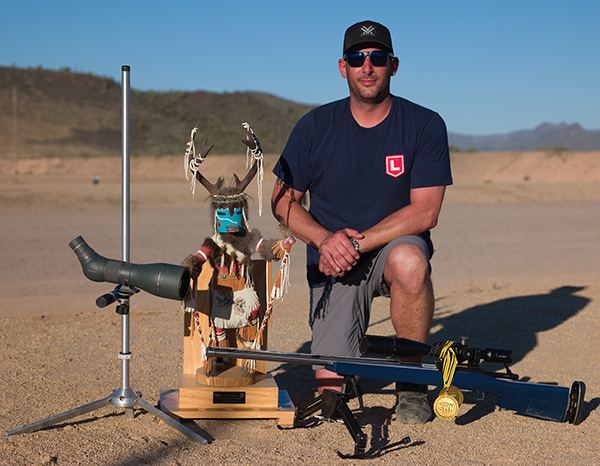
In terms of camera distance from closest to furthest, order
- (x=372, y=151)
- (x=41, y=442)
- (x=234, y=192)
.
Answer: (x=41, y=442) < (x=234, y=192) < (x=372, y=151)

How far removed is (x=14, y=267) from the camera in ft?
34.9

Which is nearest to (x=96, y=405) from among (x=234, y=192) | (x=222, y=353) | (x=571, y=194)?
(x=222, y=353)

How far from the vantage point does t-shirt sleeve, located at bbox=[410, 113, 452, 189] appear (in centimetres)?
445

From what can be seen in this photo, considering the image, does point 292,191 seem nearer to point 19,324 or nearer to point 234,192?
point 234,192

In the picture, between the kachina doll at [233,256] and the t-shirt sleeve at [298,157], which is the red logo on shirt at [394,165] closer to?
the t-shirt sleeve at [298,157]

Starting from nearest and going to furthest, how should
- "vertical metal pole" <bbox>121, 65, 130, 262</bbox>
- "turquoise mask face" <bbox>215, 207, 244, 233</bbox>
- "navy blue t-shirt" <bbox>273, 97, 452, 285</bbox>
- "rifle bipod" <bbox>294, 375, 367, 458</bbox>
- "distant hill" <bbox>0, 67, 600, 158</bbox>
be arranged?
1. "rifle bipod" <bbox>294, 375, 367, 458</bbox>
2. "vertical metal pole" <bbox>121, 65, 130, 262</bbox>
3. "turquoise mask face" <bbox>215, 207, 244, 233</bbox>
4. "navy blue t-shirt" <bbox>273, 97, 452, 285</bbox>
5. "distant hill" <bbox>0, 67, 600, 158</bbox>

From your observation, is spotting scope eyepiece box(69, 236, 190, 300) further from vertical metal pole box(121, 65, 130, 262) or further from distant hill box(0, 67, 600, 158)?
distant hill box(0, 67, 600, 158)

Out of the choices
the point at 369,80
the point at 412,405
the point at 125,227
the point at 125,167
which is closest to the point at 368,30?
the point at 369,80

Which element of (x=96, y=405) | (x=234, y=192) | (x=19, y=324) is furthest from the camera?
(x=19, y=324)

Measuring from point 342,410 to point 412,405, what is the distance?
63cm

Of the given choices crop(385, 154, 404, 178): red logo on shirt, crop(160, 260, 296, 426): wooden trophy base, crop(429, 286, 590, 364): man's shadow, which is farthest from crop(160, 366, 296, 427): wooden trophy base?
crop(429, 286, 590, 364): man's shadow

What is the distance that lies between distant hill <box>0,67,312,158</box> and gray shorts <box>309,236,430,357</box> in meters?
37.4

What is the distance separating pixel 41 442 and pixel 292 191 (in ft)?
6.62

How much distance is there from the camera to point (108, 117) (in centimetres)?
5819
